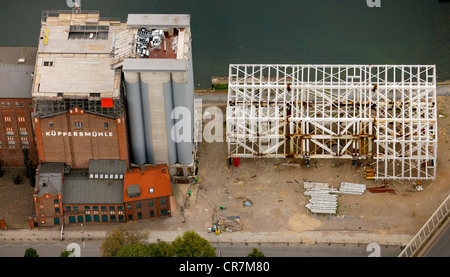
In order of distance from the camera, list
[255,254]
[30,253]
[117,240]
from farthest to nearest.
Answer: [30,253], [117,240], [255,254]

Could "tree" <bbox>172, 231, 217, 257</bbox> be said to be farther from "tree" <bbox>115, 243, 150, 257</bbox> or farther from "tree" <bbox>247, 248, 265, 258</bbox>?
"tree" <bbox>247, 248, 265, 258</bbox>

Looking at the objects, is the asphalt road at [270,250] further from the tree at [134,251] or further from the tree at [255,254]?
the tree at [134,251]

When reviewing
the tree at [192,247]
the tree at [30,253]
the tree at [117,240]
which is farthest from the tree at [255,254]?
the tree at [30,253]

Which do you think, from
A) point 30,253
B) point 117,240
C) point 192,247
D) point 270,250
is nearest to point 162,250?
point 192,247

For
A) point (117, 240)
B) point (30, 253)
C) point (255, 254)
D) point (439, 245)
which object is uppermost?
point (117, 240)

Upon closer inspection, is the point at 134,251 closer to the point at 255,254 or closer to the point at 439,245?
the point at 255,254
